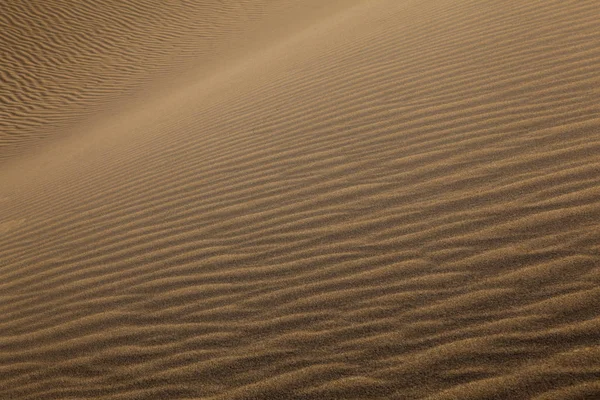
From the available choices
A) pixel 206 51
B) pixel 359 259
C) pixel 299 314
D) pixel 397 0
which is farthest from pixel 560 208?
pixel 206 51

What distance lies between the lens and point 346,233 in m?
3.40

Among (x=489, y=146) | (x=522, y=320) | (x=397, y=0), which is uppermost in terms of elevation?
(x=397, y=0)

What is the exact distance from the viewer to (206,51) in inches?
481

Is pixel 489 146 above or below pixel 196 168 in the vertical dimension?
below

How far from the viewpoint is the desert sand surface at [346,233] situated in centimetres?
243

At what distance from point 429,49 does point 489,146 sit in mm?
2555

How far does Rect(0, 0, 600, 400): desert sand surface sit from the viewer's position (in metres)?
2.43

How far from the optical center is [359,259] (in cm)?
→ 312

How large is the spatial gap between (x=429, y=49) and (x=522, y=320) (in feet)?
14.0

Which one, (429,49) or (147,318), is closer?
(147,318)

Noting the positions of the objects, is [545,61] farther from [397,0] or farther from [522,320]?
[397,0]

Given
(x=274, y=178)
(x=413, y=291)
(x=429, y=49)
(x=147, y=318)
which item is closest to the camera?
(x=413, y=291)

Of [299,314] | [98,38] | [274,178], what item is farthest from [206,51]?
[299,314]

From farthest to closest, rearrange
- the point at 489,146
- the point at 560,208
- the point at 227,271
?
1. the point at 489,146
2. the point at 227,271
3. the point at 560,208
